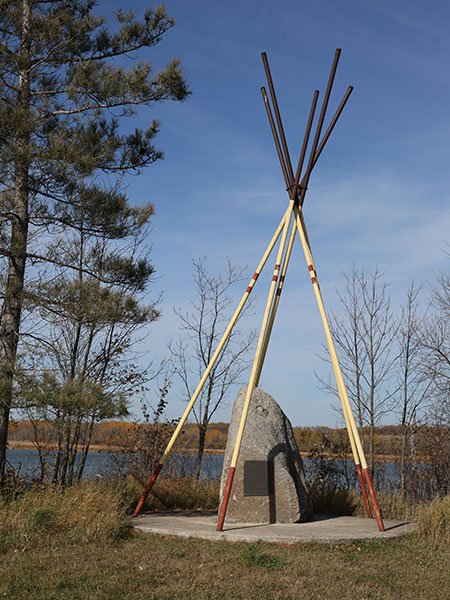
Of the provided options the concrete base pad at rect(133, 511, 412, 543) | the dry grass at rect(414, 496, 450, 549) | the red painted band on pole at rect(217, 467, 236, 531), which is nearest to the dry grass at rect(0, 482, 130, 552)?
the concrete base pad at rect(133, 511, 412, 543)

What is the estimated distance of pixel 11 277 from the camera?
7.21 meters

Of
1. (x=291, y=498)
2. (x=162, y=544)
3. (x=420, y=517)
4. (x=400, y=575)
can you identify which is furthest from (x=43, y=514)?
(x=420, y=517)

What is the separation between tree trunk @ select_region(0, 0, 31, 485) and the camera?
6.68 metres

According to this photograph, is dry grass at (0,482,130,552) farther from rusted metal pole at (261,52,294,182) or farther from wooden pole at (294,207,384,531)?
rusted metal pole at (261,52,294,182)

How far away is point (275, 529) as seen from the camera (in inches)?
234

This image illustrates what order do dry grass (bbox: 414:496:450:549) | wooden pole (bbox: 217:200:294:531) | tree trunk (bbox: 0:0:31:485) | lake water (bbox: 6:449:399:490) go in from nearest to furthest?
dry grass (bbox: 414:496:450:549) < wooden pole (bbox: 217:200:294:531) < tree trunk (bbox: 0:0:31:485) < lake water (bbox: 6:449:399:490)

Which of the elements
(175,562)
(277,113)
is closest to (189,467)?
(175,562)

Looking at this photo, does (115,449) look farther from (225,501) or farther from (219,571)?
(219,571)

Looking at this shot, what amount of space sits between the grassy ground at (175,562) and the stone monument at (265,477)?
0.99m

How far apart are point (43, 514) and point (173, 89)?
A: 16.9ft

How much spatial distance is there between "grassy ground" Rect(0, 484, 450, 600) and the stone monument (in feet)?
3.25

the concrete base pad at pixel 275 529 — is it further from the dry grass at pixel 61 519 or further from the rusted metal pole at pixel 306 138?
the rusted metal pole at pixel 306 138

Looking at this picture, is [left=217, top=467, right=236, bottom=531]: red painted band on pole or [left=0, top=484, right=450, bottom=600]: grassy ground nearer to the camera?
[left=0, top=484, right=450, bottom=600]: grassy ground

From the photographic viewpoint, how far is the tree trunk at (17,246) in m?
6.68
